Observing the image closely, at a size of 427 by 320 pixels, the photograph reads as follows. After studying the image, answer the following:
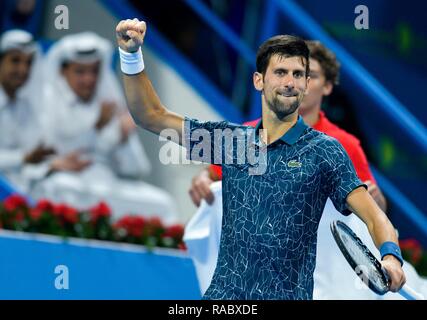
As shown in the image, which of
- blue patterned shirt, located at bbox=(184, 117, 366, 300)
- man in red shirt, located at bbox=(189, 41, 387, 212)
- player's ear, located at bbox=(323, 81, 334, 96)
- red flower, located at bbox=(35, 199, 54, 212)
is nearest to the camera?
blue patterned shirt, located at bbox=(184, 117, 366, 300)

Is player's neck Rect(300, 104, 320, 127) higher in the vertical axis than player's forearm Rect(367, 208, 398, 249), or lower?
higher

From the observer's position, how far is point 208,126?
13.8 ft

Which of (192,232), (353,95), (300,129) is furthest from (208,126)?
(353,95)

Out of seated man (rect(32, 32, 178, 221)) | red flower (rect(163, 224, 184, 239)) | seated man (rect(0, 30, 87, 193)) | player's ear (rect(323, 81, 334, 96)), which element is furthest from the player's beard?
seated man (rect(32, 32, 178, 221))

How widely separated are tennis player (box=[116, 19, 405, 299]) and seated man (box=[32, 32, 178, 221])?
174 inches

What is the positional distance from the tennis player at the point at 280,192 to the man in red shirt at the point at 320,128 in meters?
0.86

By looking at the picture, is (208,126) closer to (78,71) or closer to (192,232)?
(192,232)

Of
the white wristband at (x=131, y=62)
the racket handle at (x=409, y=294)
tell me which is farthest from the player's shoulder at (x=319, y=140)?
the racket handle at (x=409, y=294)

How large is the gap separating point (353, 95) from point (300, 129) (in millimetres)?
3714

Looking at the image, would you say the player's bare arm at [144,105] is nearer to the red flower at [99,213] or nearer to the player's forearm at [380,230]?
the player's forearm at [380,230]

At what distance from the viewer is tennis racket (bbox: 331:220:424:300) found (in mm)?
3646

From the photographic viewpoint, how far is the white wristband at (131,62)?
13.5ft

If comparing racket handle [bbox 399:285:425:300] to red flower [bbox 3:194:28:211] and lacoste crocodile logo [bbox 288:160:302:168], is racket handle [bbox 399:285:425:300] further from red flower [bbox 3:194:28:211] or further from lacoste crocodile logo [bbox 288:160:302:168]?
red flower [bbox 3:194:28:211]
